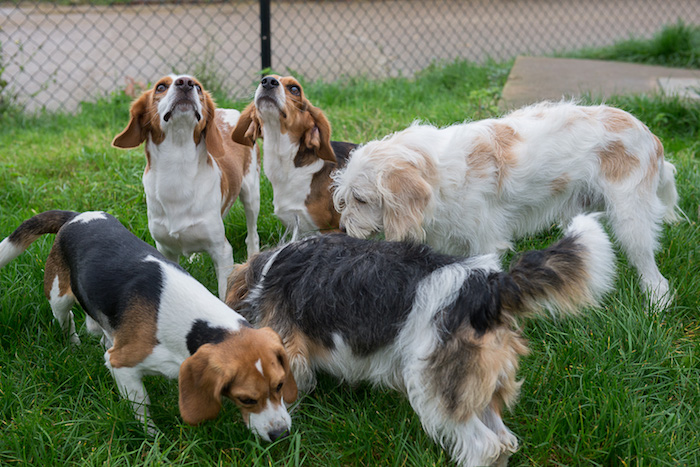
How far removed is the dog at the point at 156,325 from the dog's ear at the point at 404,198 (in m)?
1.00

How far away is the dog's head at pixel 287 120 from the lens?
3.82m

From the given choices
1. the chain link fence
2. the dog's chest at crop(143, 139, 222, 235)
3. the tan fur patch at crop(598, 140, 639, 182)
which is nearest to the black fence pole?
the chain link fence

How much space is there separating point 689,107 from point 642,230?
3222 mm

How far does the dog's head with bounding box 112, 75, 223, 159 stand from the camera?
3.39 m

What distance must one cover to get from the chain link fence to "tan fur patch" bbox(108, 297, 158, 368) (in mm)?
5056

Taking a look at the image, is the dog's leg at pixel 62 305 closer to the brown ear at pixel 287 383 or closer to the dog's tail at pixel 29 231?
the dog's tail at pixel 29 231

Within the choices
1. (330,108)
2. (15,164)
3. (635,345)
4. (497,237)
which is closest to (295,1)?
(330,108)

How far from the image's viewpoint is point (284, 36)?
11.6 meters

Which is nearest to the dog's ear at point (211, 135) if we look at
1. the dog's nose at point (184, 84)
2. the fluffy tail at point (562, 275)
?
the dog's nose at point (184, 84)

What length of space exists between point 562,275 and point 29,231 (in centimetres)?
261

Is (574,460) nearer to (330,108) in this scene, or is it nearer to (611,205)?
(611,205)

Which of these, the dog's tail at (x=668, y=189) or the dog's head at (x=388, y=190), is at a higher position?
the dog's head at (x=388, y=190)

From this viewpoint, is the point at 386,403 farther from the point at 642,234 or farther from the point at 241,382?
the point at 642,234

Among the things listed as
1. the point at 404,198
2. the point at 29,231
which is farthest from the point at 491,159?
the point at 29,231
